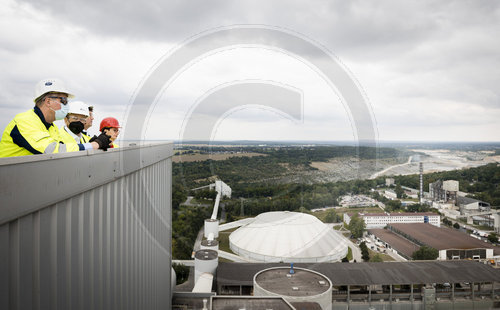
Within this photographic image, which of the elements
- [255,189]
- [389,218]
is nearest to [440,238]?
[389,218]

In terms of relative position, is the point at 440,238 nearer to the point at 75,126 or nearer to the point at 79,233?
the point at 75,126

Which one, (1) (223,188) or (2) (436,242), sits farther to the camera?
(1) (223,188)

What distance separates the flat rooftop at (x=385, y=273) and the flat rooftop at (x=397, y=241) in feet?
22.6

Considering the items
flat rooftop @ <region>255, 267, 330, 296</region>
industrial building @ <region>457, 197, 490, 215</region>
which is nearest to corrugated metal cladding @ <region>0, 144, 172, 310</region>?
flat rooftop @ <region>255, 267, 330, 296</region>

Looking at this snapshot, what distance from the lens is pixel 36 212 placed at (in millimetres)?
1406

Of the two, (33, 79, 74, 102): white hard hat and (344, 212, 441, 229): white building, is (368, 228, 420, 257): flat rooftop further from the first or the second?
(33, 79, 74, 102): white hard hat

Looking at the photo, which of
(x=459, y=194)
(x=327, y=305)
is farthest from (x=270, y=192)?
A: (x=459, y=194)

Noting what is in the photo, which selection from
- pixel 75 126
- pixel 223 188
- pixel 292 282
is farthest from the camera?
pixel 223 188

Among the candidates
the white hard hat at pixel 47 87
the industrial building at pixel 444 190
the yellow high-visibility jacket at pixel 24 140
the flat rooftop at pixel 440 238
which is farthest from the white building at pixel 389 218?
the yellow high-visibility jacket at pixel 24 140

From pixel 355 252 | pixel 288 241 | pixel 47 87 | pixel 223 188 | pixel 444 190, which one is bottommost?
pixel 355 252

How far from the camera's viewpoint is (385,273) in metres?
17.0

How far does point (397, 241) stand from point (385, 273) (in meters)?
13.2

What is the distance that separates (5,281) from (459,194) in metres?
65.9

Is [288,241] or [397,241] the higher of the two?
[288,241]
